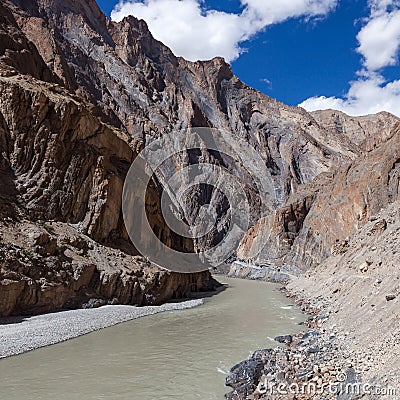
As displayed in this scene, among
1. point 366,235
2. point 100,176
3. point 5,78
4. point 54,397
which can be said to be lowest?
point 54,397

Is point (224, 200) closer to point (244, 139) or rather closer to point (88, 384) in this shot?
point (244, 139)

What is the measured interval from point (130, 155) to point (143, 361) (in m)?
19.9

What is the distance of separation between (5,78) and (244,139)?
306 feet

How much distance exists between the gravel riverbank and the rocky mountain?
1206 millimetres

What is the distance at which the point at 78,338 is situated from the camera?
1498 centimetres

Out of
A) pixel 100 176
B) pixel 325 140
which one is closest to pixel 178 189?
pixel 325 140

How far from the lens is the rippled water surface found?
31.6ft

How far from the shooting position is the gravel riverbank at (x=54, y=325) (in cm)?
1302

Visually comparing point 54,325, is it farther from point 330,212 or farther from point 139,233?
point 330,212

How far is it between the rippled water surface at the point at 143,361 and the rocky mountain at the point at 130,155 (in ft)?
15.1

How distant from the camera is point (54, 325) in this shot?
15391 millimetres

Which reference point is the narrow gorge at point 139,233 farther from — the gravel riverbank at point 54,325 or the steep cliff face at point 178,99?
the steep cliff face at point 178,99

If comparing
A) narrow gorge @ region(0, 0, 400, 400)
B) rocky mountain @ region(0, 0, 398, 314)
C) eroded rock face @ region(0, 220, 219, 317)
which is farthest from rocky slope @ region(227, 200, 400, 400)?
rocky mountain @ region(0, 0, 398, 314)

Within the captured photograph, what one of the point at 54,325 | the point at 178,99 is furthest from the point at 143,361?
the point at 178,99
